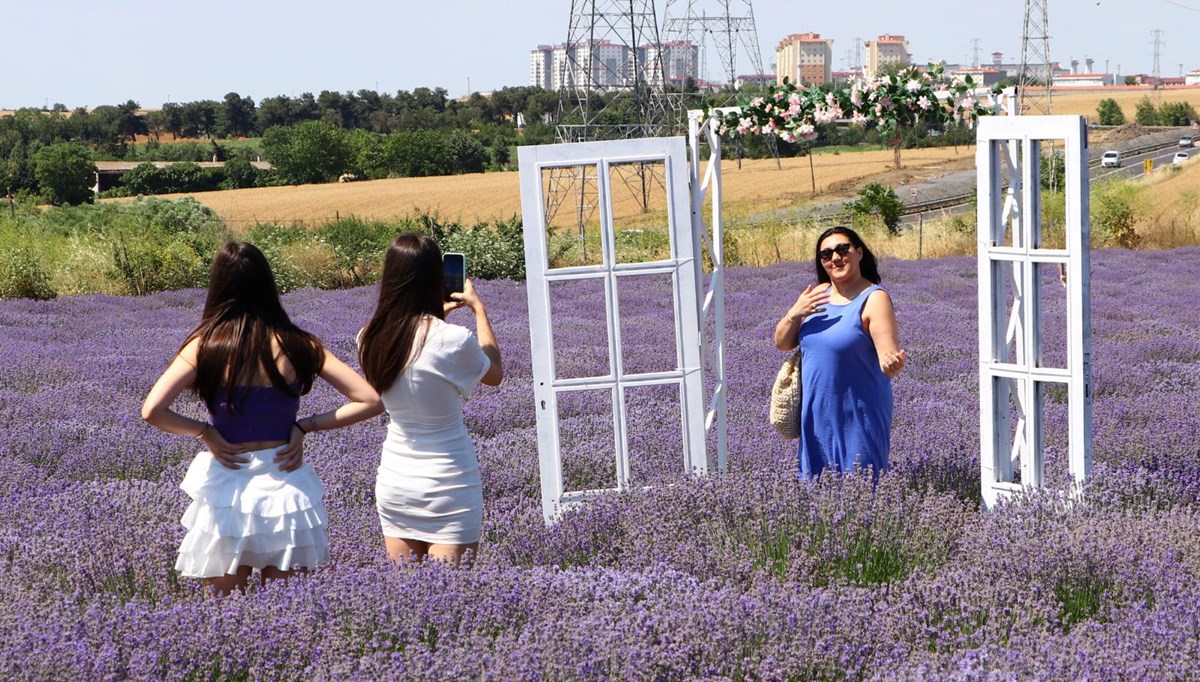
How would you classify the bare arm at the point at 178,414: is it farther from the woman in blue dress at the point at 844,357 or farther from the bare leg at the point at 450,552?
the woman in blue dress at the point at 844,357

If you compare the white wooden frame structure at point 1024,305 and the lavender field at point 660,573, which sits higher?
the white wooden frame structure at point 1024,305

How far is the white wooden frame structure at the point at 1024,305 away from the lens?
412cm

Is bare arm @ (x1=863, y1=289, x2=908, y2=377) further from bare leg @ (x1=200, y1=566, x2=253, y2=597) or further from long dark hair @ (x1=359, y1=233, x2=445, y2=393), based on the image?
bare leg @ (x1=200, y1=566, x2=253, y2=597)

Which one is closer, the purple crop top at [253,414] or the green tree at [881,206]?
the purple crop top at [253,414]

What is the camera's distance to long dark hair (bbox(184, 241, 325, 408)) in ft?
10.8

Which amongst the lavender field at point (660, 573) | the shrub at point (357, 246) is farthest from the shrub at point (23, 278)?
the lavender field at point (660, 573)

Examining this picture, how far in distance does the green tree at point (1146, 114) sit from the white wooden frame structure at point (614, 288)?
321 feet

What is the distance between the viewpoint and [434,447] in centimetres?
362

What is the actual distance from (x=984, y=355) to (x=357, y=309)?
9.65 meters

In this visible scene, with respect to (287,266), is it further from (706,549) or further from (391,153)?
(391,153)

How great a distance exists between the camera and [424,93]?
117312 millimetres

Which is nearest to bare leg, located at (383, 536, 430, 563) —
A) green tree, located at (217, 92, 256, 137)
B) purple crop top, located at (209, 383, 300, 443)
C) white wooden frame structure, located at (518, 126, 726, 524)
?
purple crop top, located at (209, 383, 300, 443)

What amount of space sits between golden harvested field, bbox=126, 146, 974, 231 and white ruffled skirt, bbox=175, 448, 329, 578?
40.0 m

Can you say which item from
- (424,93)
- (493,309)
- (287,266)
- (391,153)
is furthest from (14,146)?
(493,309)
